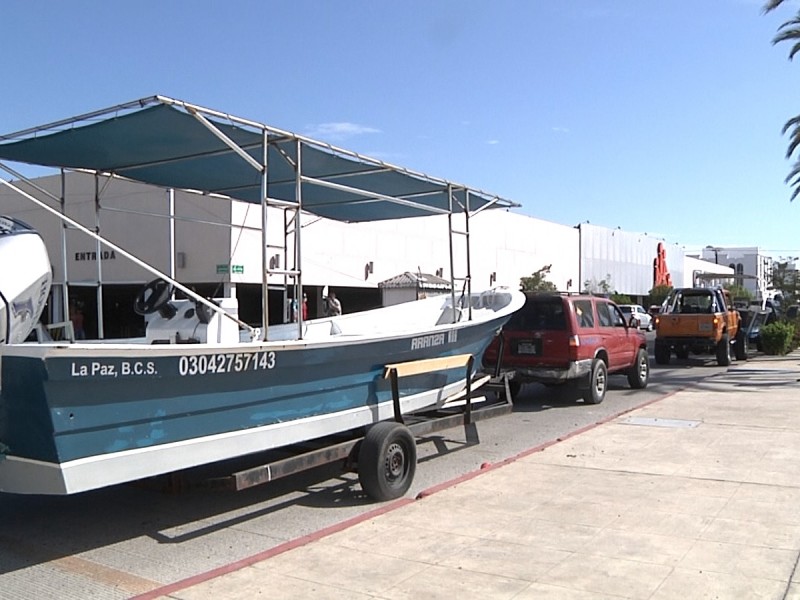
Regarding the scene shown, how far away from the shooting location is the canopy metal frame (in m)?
6.11

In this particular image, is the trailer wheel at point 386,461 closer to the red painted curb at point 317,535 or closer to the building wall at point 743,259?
the red painted curb at point 317,535

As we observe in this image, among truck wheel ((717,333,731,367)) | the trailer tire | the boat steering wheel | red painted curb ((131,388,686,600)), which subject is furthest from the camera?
the trailer tire

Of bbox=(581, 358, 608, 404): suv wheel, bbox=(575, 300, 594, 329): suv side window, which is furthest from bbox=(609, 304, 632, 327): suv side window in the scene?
bbox=(581, 358, 608, 404): suv wheel

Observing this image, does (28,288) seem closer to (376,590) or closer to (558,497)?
(376,590)

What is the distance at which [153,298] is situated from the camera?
23.2ft

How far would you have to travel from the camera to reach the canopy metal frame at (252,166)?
6.11 metres

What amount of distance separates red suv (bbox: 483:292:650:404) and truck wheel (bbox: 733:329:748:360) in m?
9.99

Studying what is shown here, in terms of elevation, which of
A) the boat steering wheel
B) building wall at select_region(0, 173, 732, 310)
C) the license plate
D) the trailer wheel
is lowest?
the trailer wheel

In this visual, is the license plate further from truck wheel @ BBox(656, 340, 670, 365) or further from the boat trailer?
truck wheel @ BBox(656, 340, 670, 365)

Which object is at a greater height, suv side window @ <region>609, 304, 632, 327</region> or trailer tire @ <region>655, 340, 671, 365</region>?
suv side window @ <region>609, 304, 632, 327</region>

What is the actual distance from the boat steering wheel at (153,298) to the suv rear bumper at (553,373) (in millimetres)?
6482

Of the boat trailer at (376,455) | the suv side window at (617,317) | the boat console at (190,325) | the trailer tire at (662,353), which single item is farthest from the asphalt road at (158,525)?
the trailer tire at (662,353)

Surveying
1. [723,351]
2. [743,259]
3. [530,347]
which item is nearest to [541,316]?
[530,347]

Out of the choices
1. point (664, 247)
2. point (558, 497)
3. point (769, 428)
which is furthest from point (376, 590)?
point (664, 247)
